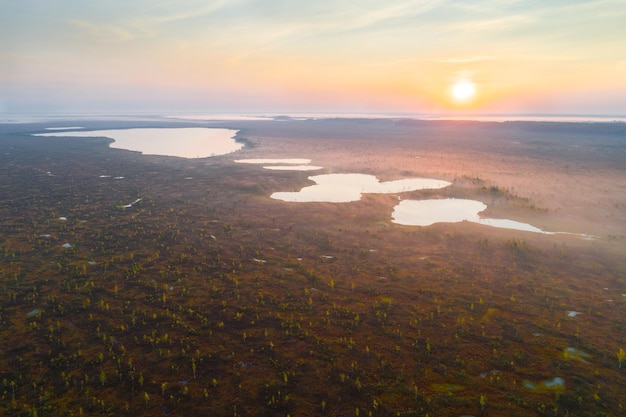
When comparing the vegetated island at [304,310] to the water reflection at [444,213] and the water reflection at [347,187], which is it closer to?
the water reflection at [444,213]

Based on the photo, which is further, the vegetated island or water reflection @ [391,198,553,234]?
water reflection @ [391,198,553,234]

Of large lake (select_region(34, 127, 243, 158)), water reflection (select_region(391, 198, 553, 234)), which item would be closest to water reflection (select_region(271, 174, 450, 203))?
water reflection (select_region(391, 198, 553, 234))

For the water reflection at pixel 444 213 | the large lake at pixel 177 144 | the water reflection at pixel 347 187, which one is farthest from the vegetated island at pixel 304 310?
the large lake at pixel 177 144

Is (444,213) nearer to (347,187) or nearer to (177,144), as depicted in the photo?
(347,187)

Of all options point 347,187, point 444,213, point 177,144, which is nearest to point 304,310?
point 444,213

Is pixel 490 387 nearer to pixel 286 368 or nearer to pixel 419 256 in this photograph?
pixel 286 368

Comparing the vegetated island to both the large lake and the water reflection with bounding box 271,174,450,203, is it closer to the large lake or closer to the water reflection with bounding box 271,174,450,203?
the water reflection with bounding box 271,174,450,203

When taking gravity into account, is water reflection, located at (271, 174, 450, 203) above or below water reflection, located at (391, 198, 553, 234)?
above

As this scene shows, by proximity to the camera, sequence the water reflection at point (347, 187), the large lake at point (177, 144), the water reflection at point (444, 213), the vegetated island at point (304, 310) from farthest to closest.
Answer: the large lake at point (177, 144), the water reflection at point (347, 187), the water reflection at point (444, 213), the vegetated island at point (304, 310)
